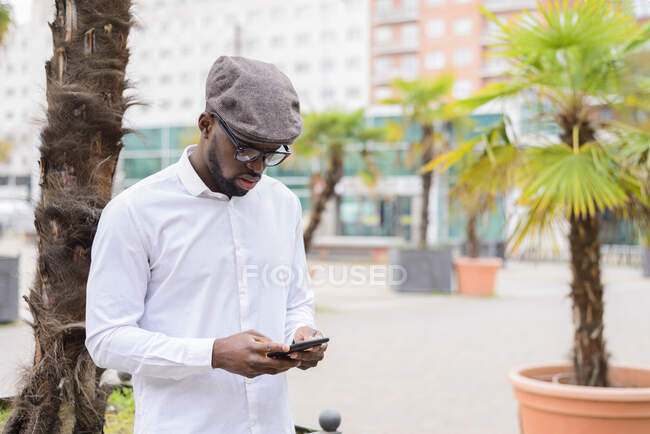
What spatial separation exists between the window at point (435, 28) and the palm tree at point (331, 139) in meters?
40.5

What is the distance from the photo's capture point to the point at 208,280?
183cm

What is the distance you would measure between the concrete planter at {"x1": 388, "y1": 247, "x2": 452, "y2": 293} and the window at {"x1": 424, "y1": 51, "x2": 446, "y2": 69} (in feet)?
125

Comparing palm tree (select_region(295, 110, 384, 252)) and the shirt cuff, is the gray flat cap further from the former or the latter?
palm tree (select_region(295, 110, 384, 252))

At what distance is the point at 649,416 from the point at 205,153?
3224mm

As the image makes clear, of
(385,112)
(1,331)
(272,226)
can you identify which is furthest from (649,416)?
(385,112)

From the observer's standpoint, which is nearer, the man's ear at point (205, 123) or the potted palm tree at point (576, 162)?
the man's ear at point (205, 123)

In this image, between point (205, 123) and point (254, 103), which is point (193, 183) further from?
point (254, 103)

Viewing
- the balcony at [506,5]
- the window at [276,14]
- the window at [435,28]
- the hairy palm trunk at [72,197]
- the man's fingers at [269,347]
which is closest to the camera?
the man's fingers at [269,347]

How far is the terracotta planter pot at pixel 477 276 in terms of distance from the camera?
14930 mm

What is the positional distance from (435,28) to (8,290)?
150ft

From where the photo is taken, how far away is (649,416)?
405cm

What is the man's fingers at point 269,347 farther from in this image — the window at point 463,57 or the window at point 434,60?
the window at point 434,60

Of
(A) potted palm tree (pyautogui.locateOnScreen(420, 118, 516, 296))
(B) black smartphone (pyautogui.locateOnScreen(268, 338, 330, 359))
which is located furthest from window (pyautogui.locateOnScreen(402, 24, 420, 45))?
(B) black smartphone (pyautogui.locateOnScreen(268, 338, 330, 359))

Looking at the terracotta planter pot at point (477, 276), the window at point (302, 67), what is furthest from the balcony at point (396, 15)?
the terracotta planter pot at point (477, 276)
